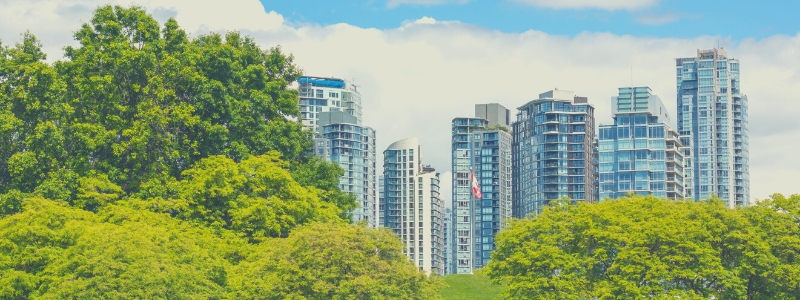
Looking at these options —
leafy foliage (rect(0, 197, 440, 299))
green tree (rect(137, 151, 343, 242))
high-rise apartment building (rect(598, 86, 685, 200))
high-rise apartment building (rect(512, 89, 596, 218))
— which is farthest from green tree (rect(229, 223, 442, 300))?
high-rise apartment building (rect(512, 89, 596, 218))

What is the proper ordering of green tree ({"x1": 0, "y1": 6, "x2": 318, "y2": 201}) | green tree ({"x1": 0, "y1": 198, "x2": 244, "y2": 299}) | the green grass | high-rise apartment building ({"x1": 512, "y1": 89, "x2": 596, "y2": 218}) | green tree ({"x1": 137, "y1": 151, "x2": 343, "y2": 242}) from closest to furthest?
1. green tree ({"x1": 0, "y1": 198, "x2": 244, "y2": 299})
2. green tree ({"x1": 137, "y1": 151, "x2": 343, "y2": 242})
3. green tree ({"x1": 0, "y1": 6, "x2": 318, "y2": 201})
4. the green grass
5. high-rise apartment building ({"x1": 512, "y1": 89, "x2": 596, "y2": 218})

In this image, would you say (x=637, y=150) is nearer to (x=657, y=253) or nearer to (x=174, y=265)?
(x=657, y=253)

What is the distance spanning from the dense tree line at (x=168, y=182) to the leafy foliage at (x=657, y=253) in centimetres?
711

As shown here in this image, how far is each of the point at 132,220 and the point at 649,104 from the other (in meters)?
121

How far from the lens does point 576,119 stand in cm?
18238

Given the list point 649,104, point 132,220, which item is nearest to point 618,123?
point 649,104

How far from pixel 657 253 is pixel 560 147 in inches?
4774

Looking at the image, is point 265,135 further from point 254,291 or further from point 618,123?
point 618,123

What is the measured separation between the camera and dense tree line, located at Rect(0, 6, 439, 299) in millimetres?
57438

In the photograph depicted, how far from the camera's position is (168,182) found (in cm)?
6925

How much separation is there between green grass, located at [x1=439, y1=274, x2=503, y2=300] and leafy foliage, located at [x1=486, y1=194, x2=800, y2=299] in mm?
6880

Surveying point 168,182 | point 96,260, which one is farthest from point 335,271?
point 168,182

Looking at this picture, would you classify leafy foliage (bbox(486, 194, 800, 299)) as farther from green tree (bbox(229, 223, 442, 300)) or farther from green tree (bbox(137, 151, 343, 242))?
green tree (bbox(137, 151, 343, 242))

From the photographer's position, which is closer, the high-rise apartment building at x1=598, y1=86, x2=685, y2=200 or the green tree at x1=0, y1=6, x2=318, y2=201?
the green tree at x1=0, y1=6, x2=318, y2=201
